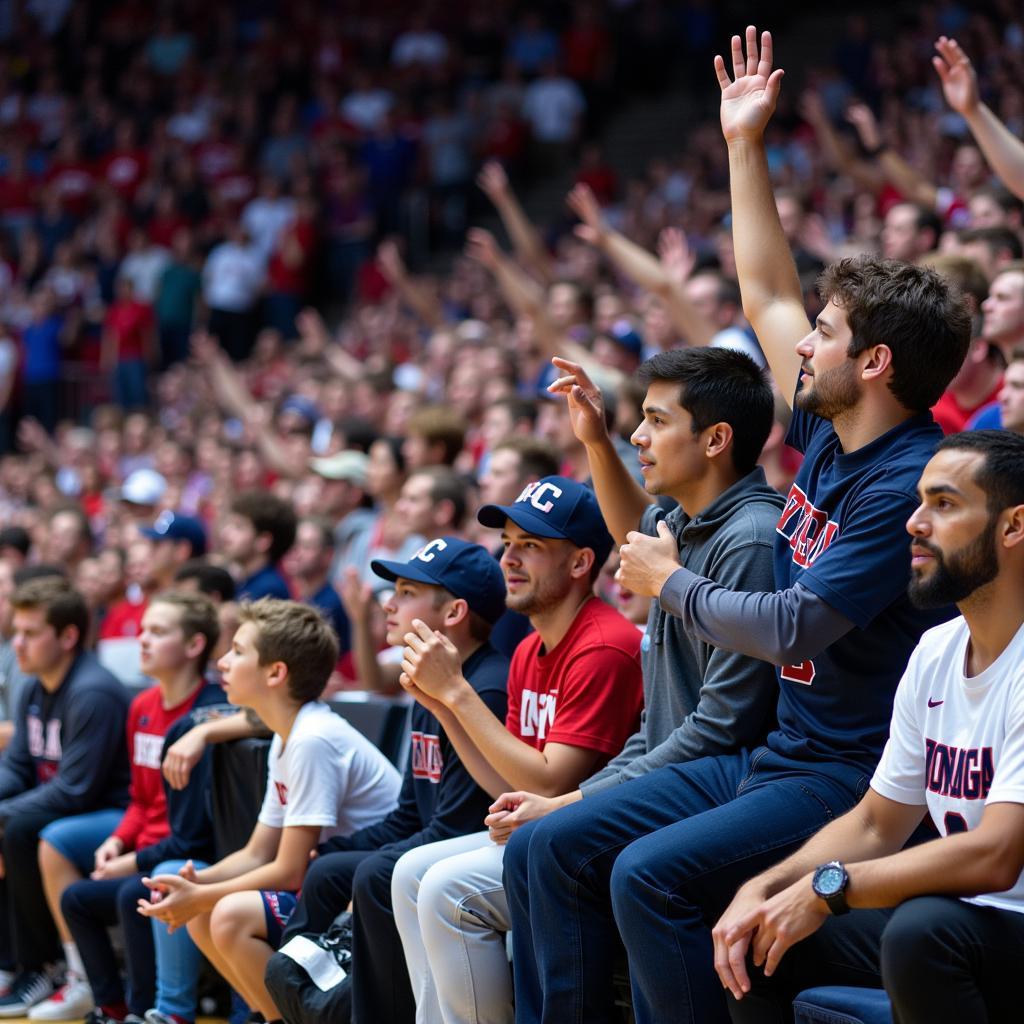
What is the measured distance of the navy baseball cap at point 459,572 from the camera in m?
4.74

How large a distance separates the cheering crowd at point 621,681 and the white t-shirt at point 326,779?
0.04 ft

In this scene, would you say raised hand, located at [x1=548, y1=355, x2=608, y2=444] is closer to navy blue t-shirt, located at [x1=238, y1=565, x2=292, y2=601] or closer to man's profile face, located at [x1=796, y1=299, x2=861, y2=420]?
man's profile face, located at [x1=796, y1=299, x2=861, y2=420]

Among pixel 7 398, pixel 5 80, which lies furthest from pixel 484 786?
pixel 5 80

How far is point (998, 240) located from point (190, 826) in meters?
3.83

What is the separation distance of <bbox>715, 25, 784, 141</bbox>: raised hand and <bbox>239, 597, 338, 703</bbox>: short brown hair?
7.16 ft

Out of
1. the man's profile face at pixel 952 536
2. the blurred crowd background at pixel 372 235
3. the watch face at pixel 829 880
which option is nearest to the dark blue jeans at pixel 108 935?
the blurred crowd background at pixel 372 235

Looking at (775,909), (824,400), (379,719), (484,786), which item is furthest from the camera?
(379,719)

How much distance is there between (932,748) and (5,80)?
1989 centimetres

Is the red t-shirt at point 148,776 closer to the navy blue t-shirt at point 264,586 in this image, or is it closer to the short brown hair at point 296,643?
the short brown hair at point 296,643

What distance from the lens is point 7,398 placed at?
15672 mm

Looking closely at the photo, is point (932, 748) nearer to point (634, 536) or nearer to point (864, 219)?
point (634, 536)

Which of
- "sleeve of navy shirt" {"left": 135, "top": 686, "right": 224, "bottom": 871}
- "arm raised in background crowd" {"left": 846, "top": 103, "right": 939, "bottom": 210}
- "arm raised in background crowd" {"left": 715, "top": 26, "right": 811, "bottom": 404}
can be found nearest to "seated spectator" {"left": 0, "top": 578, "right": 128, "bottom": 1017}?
"sleeve of navy shirt" {"left": 135, "top": 686, "right": 224, "bottom": 871}

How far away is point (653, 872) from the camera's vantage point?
3.35m

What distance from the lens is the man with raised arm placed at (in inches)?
132
